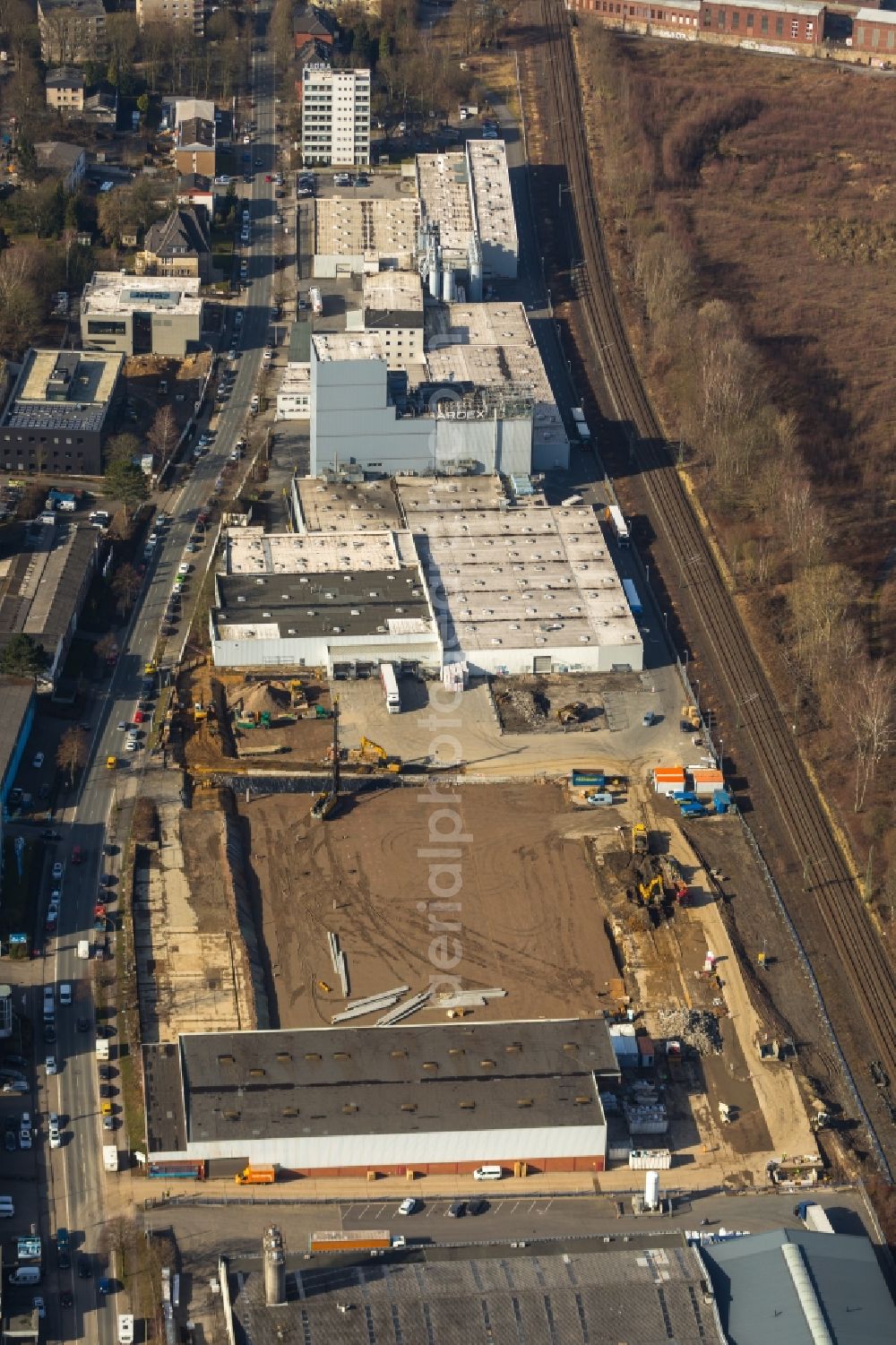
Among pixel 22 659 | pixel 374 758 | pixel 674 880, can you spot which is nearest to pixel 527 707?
pixel 374 758

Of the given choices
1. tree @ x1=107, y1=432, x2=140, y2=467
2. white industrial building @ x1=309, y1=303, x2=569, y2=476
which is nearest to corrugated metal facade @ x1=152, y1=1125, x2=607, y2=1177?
white industrial building @ x1=309, y1=303, x2=569, y2=476

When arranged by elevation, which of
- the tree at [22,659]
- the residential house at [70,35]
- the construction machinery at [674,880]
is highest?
the residential house at [70,35]

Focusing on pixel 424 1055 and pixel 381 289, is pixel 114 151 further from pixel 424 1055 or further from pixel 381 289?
pixel 424 1055

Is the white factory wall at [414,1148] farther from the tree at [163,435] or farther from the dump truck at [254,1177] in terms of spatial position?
the tree at [163,435]

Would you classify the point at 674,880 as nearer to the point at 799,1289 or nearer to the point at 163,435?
the point at 799,1289

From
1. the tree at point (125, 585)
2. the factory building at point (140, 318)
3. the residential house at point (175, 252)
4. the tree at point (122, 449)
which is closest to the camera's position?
the tree at point (125, 585)

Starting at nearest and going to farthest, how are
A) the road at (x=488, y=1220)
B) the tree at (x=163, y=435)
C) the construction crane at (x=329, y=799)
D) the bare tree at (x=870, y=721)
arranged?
the road at (x=488, y=1220)
the construction crane at (x=329, y=799)
the bare tree at (x=870, y=721)
the tree at (x=163, y=435)

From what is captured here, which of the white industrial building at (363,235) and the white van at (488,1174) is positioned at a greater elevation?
the white industrial building at (363,235)

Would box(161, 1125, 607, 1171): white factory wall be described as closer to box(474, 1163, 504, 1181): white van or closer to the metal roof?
box(474, 1163, 504, 1181): white van

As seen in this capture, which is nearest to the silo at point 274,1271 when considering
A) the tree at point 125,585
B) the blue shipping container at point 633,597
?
the tree at point 125,585

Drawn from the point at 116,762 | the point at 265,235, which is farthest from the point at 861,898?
the point at 265,235
